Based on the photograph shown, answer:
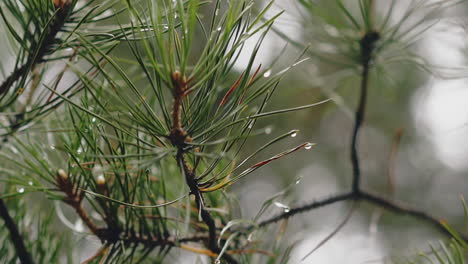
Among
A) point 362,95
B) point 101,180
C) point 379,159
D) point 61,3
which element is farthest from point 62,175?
point 379,159

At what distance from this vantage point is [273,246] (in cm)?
57

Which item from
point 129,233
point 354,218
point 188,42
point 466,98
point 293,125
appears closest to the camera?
point 188,42

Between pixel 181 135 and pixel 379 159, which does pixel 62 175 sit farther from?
pixel 379 159

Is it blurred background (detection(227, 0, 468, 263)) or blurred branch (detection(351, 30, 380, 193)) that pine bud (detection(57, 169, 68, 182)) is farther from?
blurred background (detection(227, 0, 468, 263))

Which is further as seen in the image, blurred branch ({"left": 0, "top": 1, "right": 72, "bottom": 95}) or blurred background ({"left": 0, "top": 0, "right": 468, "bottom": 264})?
blurred background ({"left": 0, "top": 0, "right": 468, "bottom": 264})

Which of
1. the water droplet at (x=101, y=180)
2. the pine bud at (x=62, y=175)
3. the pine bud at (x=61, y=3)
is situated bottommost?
the water droplet at (x=101, y=180)

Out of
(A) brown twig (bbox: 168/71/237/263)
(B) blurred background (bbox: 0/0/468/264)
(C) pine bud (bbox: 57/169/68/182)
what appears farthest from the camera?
(B) blurred background (bbox: 0/0/468/264)

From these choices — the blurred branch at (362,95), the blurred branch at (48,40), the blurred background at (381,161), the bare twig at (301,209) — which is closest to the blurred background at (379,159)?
the blurred background at (381,161)

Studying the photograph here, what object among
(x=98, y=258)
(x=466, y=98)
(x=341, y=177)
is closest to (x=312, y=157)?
(x=341, y=177)

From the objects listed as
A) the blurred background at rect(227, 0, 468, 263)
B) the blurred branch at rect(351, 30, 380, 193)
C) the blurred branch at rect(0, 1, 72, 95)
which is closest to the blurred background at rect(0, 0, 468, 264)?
the blurred background at rect(227, 0, 468, 263)

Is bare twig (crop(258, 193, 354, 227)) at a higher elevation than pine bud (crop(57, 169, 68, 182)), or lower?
lower

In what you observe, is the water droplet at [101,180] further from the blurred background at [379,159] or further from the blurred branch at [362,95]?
the blurred background at [379,159]

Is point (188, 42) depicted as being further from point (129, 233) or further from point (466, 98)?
point (466, 98)

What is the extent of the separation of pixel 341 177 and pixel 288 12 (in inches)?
56.8
